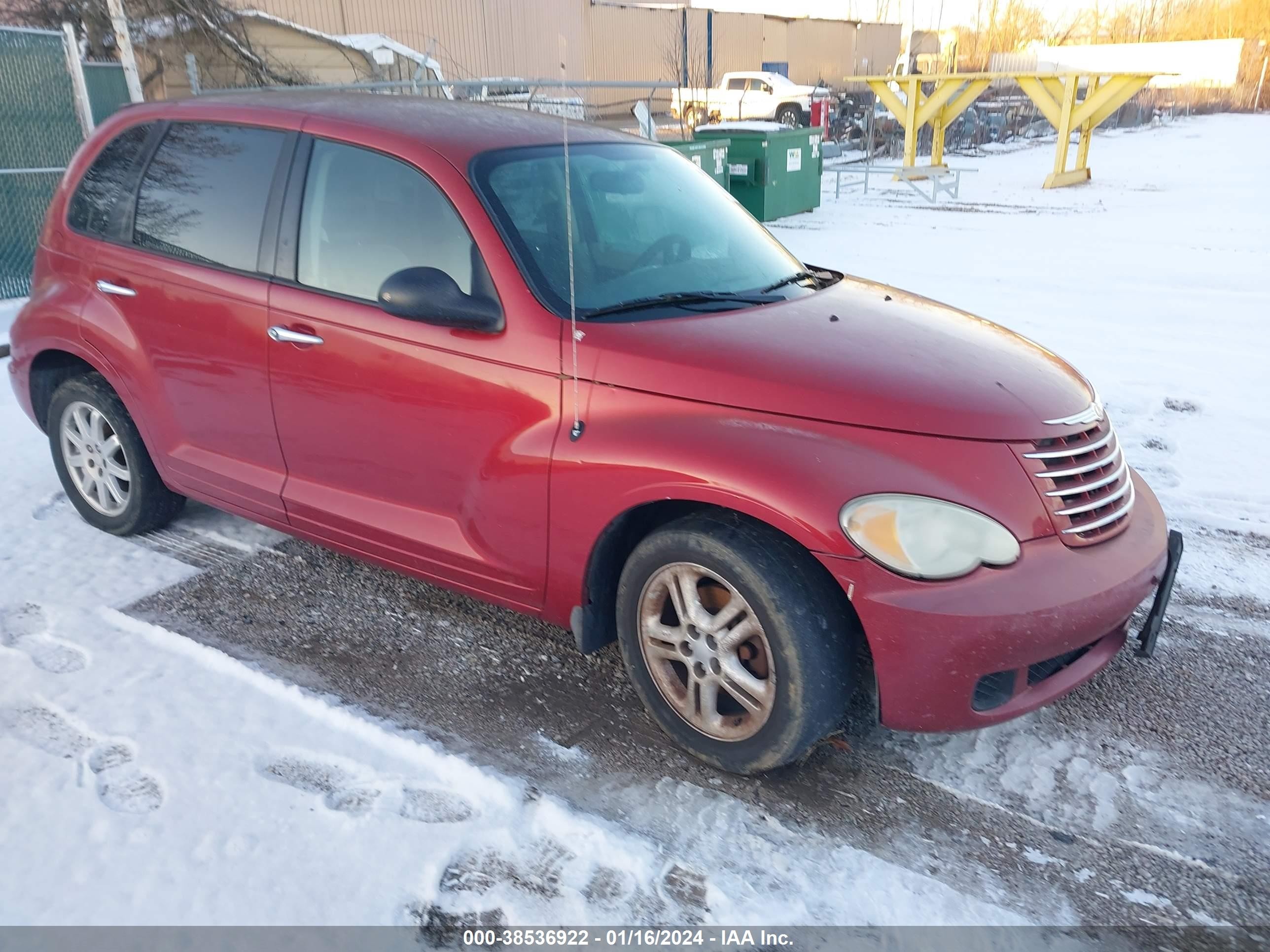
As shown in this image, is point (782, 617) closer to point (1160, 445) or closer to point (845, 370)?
point (845, 370)

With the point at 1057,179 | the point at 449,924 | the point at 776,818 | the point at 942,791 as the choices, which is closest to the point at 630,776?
the point at 776,818

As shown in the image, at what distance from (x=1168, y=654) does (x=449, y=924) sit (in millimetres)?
2652

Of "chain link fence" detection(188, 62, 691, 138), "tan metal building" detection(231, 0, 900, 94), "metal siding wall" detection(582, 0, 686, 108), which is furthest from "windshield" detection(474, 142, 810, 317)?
"metal siding wall" detection(582, 0, 686, 108)

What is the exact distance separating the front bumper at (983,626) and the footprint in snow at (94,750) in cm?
200

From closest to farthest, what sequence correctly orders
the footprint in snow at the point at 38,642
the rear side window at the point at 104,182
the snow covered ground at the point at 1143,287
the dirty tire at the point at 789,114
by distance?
the footprint in snow at the point at 38,642
the rear side window at the point at 104,182
the snow covered ground at the point at 1143,287
the dirty tire at the point at 789,114

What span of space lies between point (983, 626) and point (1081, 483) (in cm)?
59

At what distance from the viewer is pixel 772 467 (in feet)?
8.63

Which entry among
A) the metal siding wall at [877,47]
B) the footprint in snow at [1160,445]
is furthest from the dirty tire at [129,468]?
the metal siding wall at [877,47]

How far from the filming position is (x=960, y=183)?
64.3 ft

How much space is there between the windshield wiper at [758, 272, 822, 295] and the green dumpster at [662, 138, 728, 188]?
8.35 m

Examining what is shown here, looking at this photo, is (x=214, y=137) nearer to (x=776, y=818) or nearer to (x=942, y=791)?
(x=776, y=818)

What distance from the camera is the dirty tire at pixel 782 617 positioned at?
2619mm

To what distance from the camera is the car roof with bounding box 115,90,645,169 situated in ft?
11.2

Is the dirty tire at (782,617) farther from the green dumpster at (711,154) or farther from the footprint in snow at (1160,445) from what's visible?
the green dumpster at (711,154)
